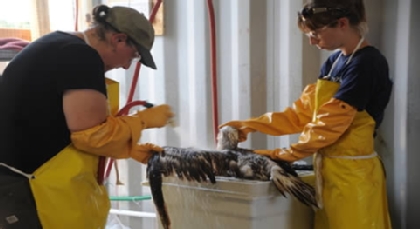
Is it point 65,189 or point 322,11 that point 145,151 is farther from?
point 322,11

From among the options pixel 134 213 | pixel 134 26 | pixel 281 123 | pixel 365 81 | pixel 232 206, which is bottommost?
pixel 134 213

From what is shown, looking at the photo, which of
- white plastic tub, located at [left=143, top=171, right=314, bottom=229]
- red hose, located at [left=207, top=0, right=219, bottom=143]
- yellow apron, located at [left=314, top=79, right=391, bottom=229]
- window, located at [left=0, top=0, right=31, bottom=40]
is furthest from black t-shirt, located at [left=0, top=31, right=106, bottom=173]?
window, located at [left=0, top=0, right=31, bottom=40]

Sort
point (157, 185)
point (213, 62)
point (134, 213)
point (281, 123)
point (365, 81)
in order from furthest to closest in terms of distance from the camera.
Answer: point (134, 213) → point (213, 62) → point (281, 123) → point (157, 185) → point (365, 81)

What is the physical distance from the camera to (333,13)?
5.16 feet

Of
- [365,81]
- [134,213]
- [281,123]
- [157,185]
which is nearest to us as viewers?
[365,81]

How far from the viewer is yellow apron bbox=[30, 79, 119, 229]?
4.63ft

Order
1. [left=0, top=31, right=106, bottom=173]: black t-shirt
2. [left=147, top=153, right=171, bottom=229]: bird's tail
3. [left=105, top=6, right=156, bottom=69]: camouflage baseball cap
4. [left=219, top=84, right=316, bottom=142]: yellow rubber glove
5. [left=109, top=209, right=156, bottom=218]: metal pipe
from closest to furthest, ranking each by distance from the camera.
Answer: [left=0, top=31, right=106, bottom=173]: black t-shirt < [left=105, top=6, right=156, bottom=69]: camouflage baseball cap < [left=147, top=153, right=171, bottom=229]: bird's tail < [left=219, top=84, right=316, bottom=142]: yellow rubber glove < [left=109, top=209, right=156, bottom=218]: metal pipe

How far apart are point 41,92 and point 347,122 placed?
34.4 inches

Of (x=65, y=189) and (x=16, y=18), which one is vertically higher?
(x=16, y=18)

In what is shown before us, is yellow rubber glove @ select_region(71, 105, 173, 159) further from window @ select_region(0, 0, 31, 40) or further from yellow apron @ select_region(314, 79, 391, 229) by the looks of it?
window @ select_region(0, 0, 31, 40)

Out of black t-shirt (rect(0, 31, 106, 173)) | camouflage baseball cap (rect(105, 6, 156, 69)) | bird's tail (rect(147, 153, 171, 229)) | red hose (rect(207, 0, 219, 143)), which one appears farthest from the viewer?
red hose (rect(207, 0, 219, 143))

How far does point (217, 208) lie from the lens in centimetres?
167

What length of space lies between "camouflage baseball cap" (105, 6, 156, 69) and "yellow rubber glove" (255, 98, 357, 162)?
0.55 meters

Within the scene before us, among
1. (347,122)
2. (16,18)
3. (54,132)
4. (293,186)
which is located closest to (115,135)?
(54,132)
